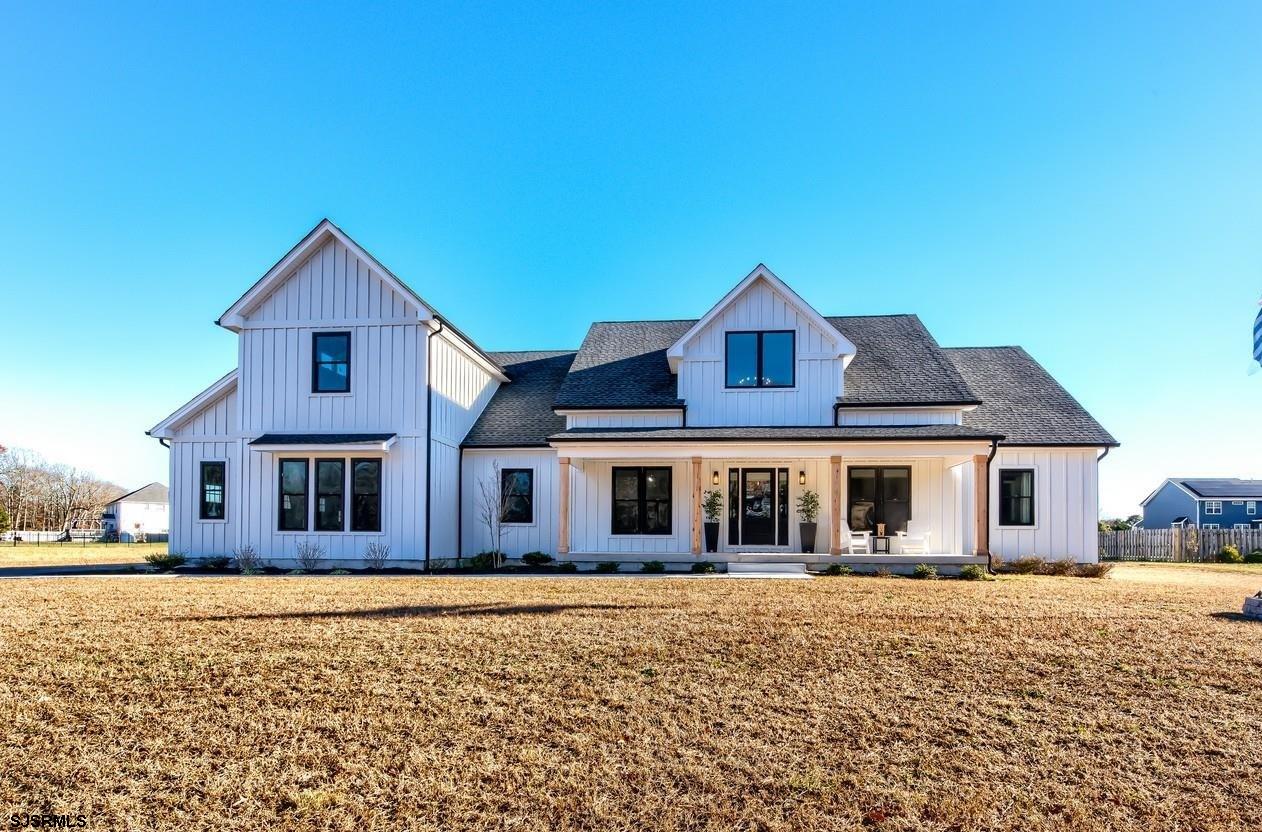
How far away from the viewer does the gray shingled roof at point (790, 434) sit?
56.1 ft

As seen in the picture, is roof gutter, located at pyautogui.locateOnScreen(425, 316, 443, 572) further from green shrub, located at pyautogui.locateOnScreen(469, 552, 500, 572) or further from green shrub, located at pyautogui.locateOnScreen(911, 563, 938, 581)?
green shrub, located at pyautogui.locateOnScreen(911, 563, 938, 581)

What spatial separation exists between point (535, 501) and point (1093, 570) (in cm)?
1419

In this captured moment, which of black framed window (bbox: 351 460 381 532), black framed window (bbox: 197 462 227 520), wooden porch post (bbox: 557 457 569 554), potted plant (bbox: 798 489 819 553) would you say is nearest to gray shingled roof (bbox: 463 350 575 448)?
wooden porch post (bbox: 557 457 569 554)

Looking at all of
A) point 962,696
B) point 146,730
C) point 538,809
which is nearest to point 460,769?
point 538,809

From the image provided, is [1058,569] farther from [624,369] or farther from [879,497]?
[624,369]

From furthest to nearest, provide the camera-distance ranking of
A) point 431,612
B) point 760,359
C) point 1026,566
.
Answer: point 760,359 → point 1026,566 → point 431,612

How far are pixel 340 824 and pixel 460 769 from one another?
2.79 feet

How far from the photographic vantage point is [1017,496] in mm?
19500

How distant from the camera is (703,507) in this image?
1923cm

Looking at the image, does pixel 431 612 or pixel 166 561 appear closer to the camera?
pixel 431 612

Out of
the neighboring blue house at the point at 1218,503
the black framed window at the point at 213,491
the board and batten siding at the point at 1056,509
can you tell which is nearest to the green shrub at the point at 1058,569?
the board and batten siding at the point at 1056,509

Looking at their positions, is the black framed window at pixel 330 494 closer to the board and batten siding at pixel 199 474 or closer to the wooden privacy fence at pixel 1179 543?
the board and batten siding at pixel 199 474

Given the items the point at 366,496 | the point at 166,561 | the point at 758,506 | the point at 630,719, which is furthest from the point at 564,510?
the point at 630,719

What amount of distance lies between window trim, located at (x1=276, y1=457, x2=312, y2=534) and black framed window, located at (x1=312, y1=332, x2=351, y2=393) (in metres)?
1.88
